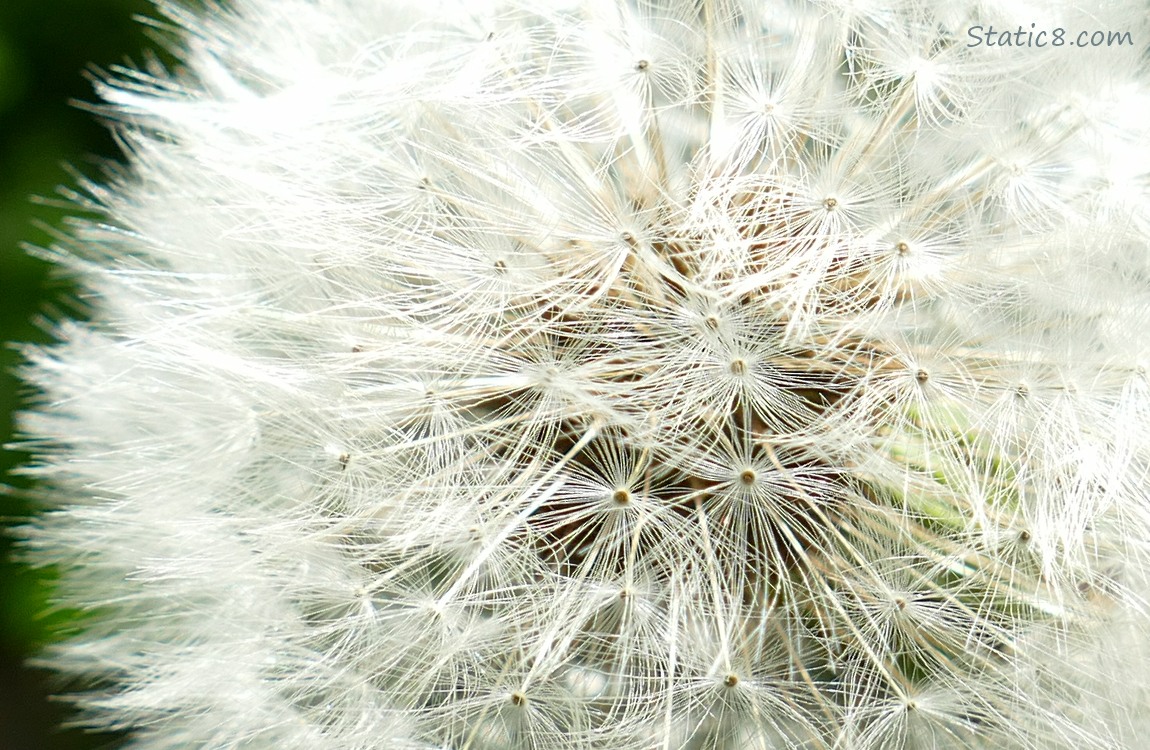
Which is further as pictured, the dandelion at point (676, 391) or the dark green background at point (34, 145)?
the dark green background at point (34, 145)

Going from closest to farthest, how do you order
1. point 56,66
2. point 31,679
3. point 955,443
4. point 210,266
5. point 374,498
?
point 955,443, point 374,498, point 210,266, point 56,66, point 31,679

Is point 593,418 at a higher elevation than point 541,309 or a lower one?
lower

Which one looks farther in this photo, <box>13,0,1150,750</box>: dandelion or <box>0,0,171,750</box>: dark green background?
<box>0,0,171,750</box>: dark green background

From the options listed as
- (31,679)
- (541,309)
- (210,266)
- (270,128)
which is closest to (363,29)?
(270,128)

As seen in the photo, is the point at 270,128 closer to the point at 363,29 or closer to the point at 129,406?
the point at 363,29
